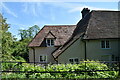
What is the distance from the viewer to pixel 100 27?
14.8m

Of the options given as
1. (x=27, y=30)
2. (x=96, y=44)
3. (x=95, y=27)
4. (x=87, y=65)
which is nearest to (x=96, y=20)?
(x=95, y=27)

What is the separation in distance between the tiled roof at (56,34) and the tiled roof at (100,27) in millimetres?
2376

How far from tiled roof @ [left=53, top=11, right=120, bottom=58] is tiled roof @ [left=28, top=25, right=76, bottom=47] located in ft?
7.79

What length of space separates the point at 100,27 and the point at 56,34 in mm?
5149

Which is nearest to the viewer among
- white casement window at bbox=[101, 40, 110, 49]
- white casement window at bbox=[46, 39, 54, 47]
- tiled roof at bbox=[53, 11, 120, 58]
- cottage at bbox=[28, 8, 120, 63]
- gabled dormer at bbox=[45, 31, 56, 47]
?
cottage at bbox=[28, 8, 120, 63]

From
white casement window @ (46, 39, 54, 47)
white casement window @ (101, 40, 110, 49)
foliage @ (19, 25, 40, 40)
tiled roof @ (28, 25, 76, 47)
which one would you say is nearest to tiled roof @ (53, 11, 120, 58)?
white casement window @ (101, 40, 110, 49)

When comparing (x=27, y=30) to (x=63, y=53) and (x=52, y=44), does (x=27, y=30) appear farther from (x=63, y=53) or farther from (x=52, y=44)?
(x=63, y=53)

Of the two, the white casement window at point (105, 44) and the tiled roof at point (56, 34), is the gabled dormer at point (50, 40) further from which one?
the white casement window at point (105, 44)

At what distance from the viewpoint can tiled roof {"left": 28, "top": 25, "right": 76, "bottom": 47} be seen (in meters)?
17.4

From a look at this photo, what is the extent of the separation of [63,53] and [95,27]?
373cm

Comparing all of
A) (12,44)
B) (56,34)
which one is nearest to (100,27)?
(56,34)

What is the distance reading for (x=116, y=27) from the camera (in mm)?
14953

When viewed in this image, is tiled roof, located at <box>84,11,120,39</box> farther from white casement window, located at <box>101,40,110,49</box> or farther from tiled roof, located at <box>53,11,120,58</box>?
white casement window, located at <box>101,40,110,49</box>

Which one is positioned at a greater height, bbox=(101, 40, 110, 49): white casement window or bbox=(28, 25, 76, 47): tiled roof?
bbox=(28, 25, 76, 47): tiled roof
